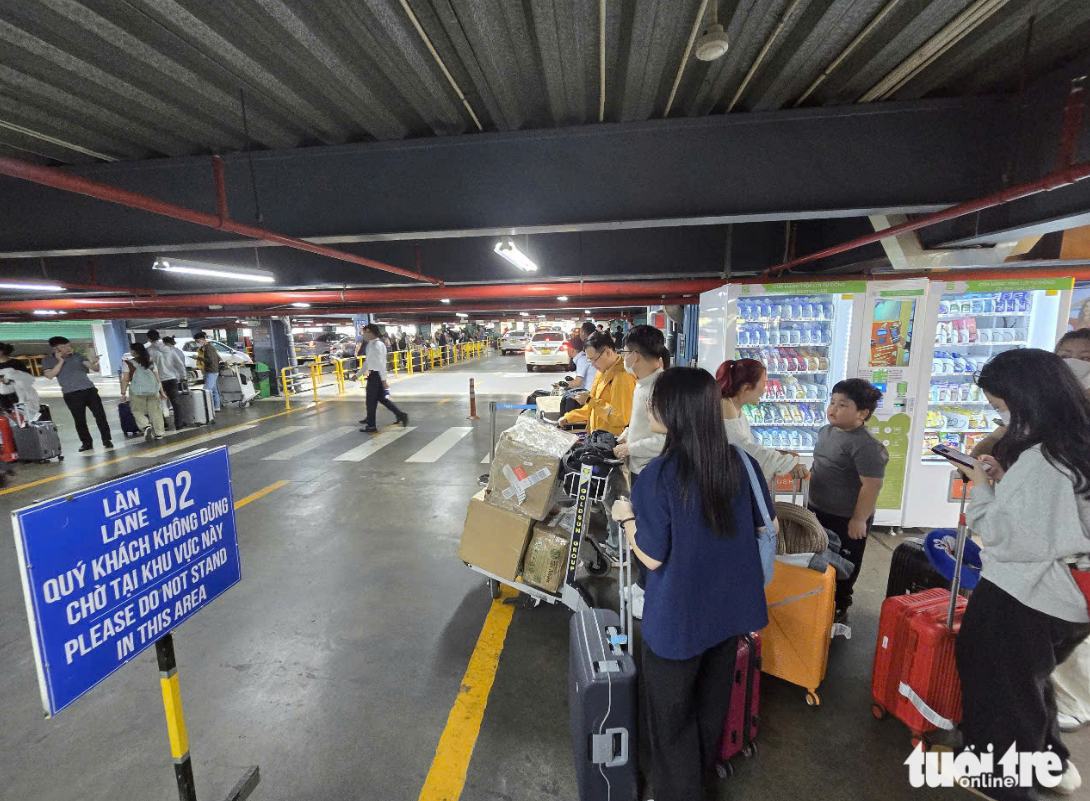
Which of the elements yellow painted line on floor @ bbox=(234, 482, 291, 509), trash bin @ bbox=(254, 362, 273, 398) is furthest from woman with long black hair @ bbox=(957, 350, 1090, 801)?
trash bin @ bbox=(254, 362, 273, 398)

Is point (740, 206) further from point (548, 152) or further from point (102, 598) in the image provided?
point (102, 598)

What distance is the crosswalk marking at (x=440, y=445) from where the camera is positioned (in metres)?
7.61

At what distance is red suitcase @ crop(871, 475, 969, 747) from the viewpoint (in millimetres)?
2180

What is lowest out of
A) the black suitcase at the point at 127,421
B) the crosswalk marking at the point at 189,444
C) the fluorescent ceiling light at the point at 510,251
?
the crosswalk marking at the point at 189,444

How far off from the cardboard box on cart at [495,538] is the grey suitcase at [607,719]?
1093 millimetres

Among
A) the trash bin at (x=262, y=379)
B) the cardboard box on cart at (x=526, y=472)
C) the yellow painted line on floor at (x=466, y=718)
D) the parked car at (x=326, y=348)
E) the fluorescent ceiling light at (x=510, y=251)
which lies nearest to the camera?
the yellow painted line on floor at (x=466, y=718)

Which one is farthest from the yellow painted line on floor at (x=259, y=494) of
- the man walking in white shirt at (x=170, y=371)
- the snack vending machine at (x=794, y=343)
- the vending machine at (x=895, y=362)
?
the vending machine at (x=895, y=362)

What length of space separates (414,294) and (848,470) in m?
8.14

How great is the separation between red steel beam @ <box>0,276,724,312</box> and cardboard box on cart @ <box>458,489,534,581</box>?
5773mm

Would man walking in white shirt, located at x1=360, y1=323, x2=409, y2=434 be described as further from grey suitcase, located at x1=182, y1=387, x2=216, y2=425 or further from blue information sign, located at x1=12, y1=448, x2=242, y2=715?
blue information sign, located at x1=12, y1=448, x2=242, y2=715

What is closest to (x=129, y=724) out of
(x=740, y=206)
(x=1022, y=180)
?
(x=740, y=206)

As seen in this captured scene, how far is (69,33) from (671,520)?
384 centimetres

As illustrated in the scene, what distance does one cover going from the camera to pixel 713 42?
77.9 inches

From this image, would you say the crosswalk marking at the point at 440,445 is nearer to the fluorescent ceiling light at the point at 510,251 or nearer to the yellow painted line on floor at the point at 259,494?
the yellow painted line on floor at the point at 259,494
